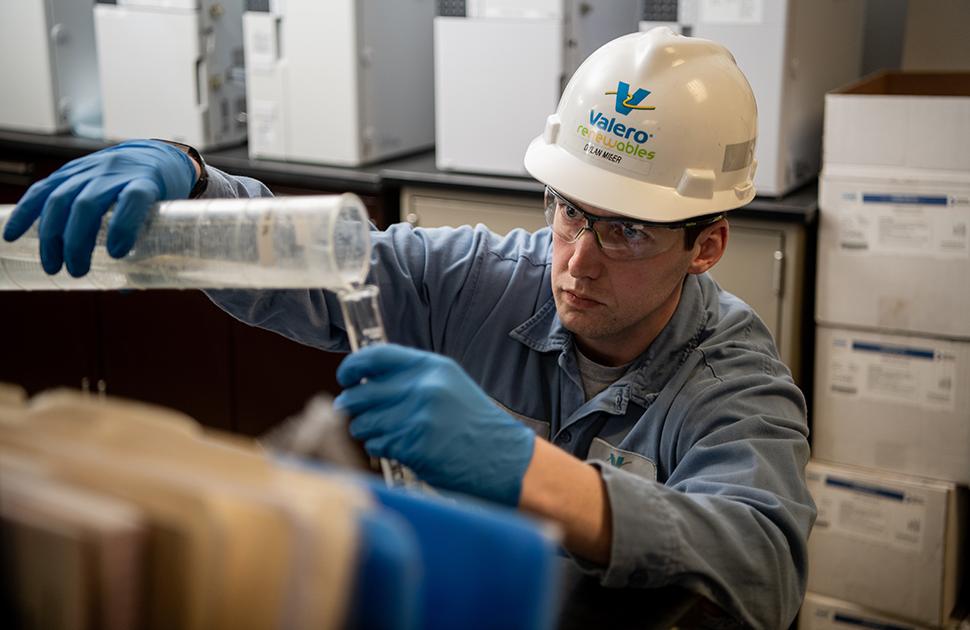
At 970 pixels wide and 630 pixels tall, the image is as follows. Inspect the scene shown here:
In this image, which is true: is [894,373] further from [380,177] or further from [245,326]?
[245,326]

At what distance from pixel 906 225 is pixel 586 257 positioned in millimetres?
1068

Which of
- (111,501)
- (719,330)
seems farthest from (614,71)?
(111,501)

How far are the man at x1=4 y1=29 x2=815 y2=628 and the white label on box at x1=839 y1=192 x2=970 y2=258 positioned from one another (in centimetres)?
78

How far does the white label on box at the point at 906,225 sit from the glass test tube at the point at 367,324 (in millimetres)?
1413

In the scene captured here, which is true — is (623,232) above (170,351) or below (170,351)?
above

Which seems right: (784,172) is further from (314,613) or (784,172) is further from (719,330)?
(314,613)

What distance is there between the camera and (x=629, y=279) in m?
1.38

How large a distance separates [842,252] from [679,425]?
109 centimetres

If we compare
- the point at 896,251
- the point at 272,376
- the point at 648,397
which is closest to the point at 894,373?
the point at 896,251

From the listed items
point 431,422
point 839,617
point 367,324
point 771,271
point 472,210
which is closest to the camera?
point 431,422

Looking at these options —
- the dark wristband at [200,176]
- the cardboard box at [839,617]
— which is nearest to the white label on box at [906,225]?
the cardboard box at [839,617]

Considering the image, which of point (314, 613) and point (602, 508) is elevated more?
point (314, 613)

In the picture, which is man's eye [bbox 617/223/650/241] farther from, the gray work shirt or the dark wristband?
the dark wristband

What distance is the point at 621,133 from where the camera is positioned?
1341 millimetres
